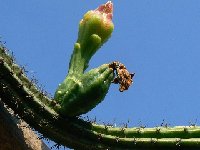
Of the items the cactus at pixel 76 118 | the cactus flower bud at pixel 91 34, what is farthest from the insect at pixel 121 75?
the cactus flower bud at pixel 91 34

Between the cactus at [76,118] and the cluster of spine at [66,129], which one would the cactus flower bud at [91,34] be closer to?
the cactus at [76,118]

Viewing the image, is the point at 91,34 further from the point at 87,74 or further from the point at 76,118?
the point at 76,118

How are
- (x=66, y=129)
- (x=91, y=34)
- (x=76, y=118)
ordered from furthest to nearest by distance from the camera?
(x=91, y=34) → (x=76, y=118) → (x=66, y=129)

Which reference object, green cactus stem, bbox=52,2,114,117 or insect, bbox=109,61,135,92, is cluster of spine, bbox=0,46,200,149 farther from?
insect, bbox=109,61,135,92

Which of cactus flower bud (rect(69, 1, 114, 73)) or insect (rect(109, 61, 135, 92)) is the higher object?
cactus flower bud (rect(69, 1, 114, 73))

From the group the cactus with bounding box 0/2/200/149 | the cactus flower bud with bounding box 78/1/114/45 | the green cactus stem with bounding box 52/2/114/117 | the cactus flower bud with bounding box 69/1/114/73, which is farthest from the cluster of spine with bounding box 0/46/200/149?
the cactus flower bud with bounding box 78/1/114/45

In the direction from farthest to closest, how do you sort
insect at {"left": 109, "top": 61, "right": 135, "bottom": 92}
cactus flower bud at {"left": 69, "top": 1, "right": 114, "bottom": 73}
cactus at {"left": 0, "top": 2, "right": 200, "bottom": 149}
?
1. cactus flower bud at {"left": 69, "top": 1, "right": 114, "bottom": 73}
2. insect at {"left": 109, "top": 61, "right": 135, "bottom": 92}
3. cactus at {"left": 0, "top": 2, "right": 200, "bottom": 149}

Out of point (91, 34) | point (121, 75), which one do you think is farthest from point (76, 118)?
point (91, 34)
